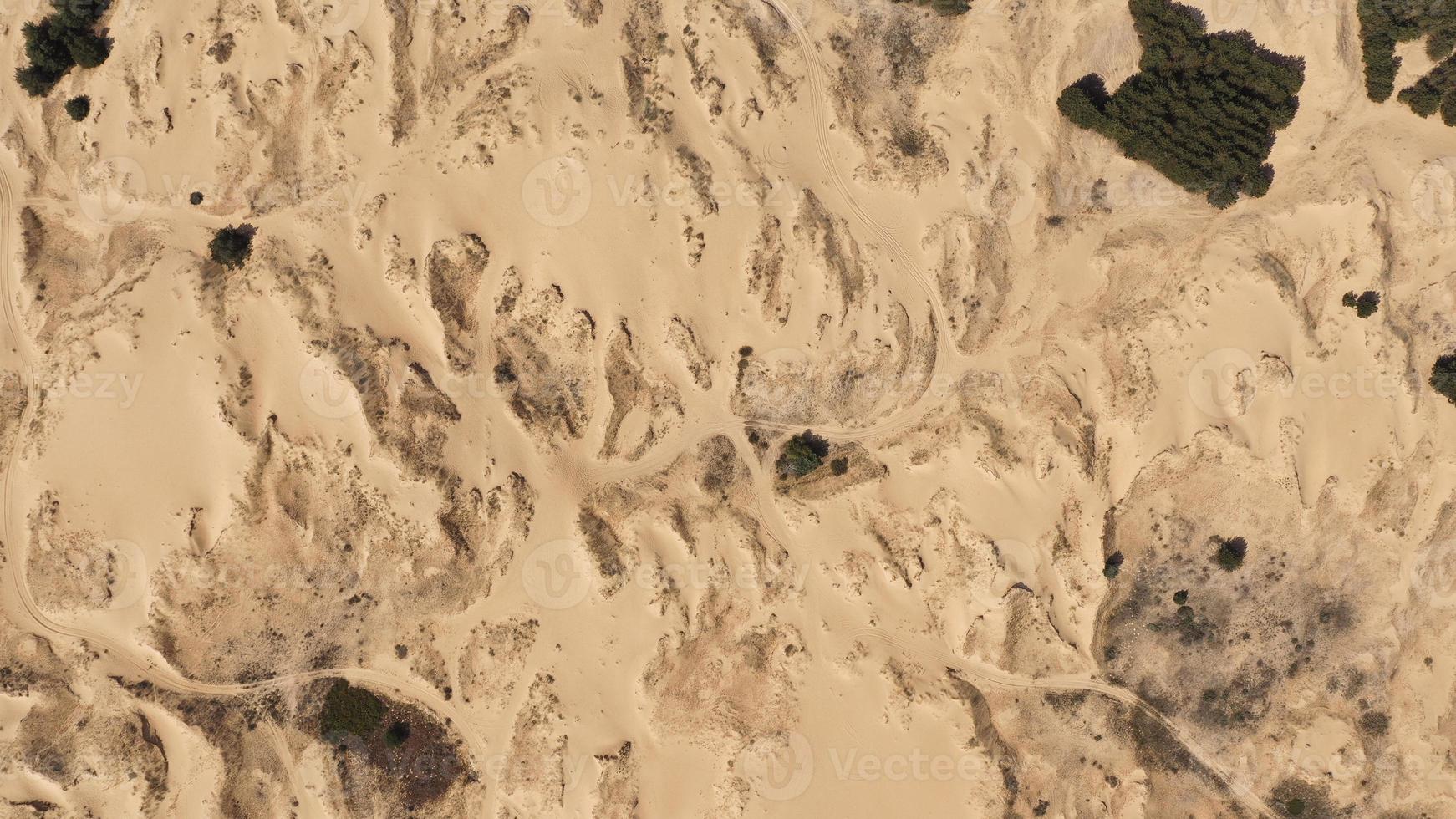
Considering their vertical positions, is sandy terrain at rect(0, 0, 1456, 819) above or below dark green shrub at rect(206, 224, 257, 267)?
below

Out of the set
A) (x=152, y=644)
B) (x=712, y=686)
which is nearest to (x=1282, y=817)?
(x=712, y=686)

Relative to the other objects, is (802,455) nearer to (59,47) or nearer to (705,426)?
(705,426)

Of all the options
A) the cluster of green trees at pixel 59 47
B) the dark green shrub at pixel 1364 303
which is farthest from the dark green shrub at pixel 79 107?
the dark green shrub at pixel 1364 303

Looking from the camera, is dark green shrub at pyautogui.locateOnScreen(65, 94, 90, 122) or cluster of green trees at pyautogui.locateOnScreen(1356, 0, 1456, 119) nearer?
dark green shrub at pyautogui.locateOnScreen(65, 94, 90, 122)

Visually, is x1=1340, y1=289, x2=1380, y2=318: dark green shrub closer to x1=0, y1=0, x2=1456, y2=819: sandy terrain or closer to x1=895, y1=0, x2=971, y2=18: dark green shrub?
x1=0, y1=0, x2=1456, y2=819: sandy terrain

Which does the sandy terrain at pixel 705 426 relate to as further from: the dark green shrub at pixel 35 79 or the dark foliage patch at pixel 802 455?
the dark green shrub at pixel 35 79

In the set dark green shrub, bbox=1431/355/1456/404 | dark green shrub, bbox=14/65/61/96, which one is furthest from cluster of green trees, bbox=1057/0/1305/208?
dark green shrub, bbox=14/65/61/96
